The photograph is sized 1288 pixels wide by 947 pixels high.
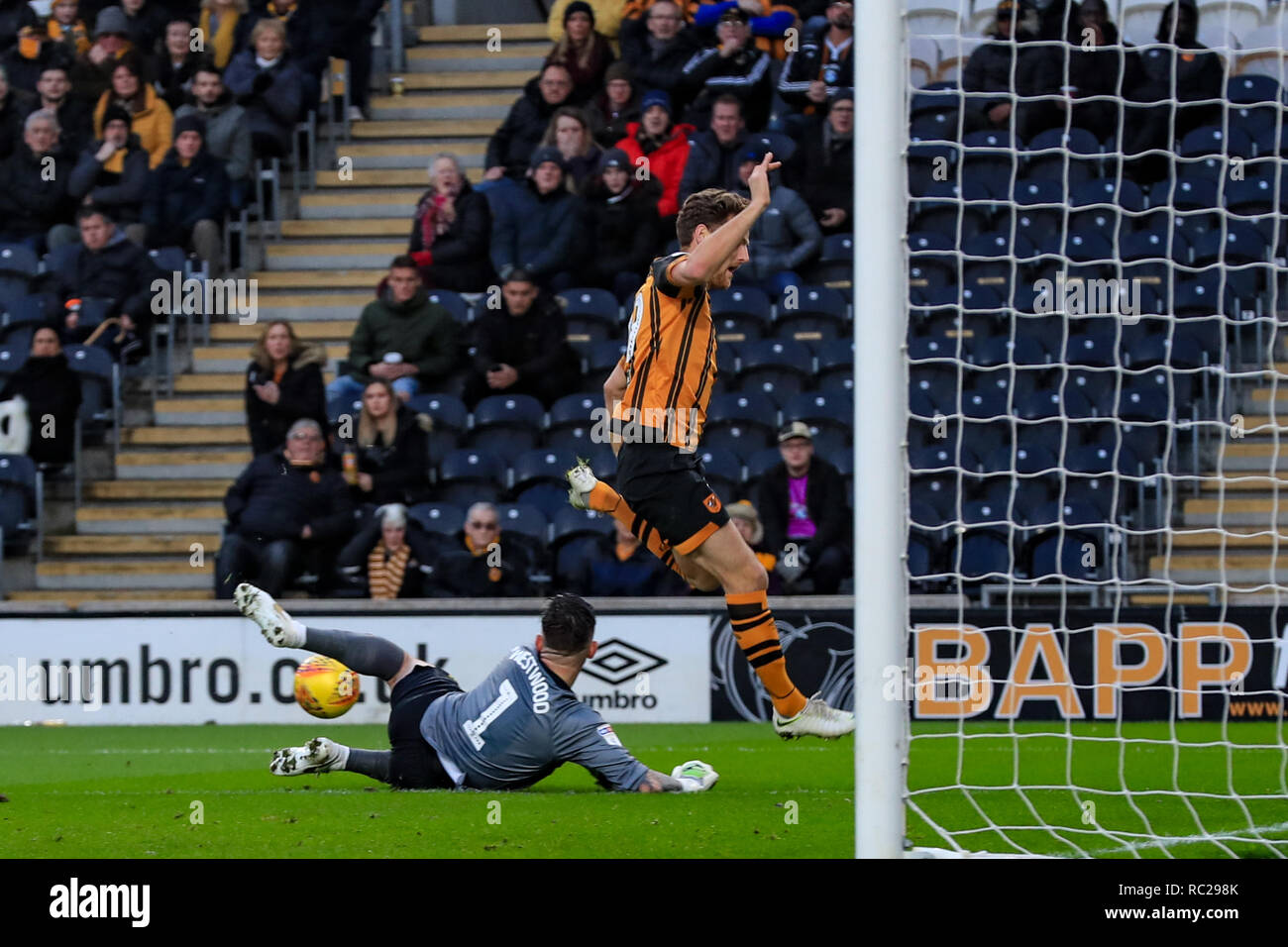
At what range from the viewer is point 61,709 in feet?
38.3

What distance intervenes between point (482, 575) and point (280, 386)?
2218 millimetres

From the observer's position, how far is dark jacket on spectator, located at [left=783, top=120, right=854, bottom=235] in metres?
13.5

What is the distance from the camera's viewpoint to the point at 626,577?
38.5 ft

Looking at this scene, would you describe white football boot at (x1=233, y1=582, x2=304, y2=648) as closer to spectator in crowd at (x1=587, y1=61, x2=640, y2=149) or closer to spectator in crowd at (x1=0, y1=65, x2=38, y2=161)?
spectator in crowd at (x1=587, y1=61, x2=640, y2=149)

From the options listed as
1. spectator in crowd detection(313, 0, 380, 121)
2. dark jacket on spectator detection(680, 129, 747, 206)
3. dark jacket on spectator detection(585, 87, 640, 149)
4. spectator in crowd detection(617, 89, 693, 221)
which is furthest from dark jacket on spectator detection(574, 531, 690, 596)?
spectator in crowd detection(313, 0, 380, 121)

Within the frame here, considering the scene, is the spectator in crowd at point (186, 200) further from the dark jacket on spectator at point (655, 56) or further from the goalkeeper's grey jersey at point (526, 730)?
the goalkeeper's grey jersey at point (526, 730)

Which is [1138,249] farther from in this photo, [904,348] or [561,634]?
[904,348]

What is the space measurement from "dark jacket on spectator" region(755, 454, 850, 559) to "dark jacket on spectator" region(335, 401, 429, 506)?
2563mm

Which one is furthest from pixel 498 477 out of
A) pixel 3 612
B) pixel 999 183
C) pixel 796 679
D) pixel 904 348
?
pixel 904 348

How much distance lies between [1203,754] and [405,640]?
5416mm

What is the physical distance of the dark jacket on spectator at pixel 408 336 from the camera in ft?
42.8

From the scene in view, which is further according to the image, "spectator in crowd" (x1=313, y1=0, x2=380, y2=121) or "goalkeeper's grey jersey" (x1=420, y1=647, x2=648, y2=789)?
"spectator in crowd" (x1=313, y1=0, x2=380, y2=121)

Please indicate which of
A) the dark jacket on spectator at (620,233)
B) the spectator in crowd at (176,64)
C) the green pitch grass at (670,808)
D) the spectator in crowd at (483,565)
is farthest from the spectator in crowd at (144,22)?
the green pitch grass at (670,808)

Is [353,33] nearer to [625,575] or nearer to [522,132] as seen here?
[522,132]
